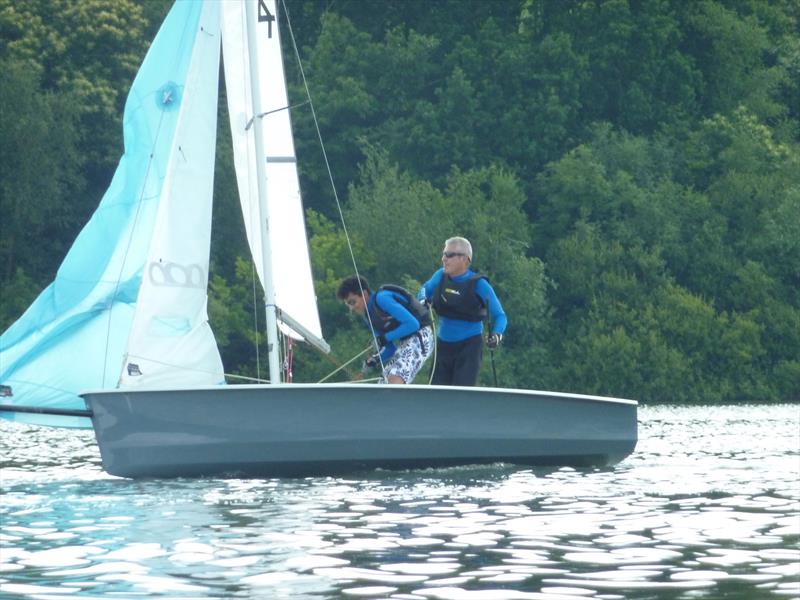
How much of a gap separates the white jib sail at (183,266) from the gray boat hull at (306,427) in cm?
62

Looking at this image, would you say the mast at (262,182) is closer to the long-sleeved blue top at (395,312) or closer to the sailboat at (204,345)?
the sailboat at (204,345)

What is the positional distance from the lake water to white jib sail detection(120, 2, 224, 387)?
100 centimetres

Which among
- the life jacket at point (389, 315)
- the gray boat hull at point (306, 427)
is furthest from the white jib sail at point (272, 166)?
the gray boat hull at point (306, 427)

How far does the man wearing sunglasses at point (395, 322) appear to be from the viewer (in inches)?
555

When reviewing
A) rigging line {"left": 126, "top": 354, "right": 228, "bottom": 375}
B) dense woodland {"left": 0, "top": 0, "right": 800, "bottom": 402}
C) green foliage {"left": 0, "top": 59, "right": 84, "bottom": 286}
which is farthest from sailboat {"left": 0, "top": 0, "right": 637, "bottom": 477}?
green foliage {"left": 0, "top": 59, "right": 84, "bottom": 286}

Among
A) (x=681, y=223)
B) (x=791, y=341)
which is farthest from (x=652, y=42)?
(x=791, y=341)

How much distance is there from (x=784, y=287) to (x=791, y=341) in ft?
6.97

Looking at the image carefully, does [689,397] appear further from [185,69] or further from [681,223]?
[185,69]

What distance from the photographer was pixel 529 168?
5062 centimetres

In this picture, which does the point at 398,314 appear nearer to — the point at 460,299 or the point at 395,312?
the point at 395,312

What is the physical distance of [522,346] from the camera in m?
44.5

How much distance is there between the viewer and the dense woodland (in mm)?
43844

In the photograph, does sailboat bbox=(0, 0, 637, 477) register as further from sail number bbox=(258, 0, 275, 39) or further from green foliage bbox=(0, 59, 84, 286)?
green foliage bbox=(0, 59, 84, 286)

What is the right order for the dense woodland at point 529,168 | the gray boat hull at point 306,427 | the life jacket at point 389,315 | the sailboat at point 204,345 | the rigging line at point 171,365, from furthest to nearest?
the dense woodland at point 529,168 → the life jacket at point 389,315 → the rigging line at point 171,365 → the sailboat at point 204,345 → the gray boat hull at point 306,427
